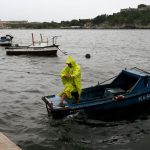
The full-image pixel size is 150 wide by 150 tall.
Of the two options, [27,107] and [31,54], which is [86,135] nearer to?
[27,107]

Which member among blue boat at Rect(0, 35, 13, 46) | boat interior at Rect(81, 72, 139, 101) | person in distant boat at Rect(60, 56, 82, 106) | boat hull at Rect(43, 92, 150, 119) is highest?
person in distant boat at Rect(60, 56, 82, 106)

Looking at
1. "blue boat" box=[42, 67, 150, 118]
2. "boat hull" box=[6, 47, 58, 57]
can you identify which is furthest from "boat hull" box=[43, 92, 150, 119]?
"boat hull" box=[6, 47, 58, 57]

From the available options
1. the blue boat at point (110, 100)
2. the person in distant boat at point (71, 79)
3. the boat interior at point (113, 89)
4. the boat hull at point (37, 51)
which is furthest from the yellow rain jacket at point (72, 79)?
the boat hull at point (37, 51)

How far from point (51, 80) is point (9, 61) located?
643 inches

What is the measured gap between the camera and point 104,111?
54.2ft

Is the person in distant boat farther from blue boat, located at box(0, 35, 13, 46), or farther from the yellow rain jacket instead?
blue boat, located at box(0, 35, 13, 46)

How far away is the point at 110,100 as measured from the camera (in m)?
16.2

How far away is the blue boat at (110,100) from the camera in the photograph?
1584 cm

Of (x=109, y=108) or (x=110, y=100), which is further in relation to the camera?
(x=109, y=108)

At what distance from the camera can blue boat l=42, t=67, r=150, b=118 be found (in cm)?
1584

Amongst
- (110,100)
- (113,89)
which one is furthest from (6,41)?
(110,100)

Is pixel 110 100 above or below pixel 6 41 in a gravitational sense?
above

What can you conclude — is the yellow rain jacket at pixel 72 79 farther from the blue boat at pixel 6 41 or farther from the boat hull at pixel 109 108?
the blue boat at pixel 6 41

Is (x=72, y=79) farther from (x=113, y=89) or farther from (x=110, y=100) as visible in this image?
(x=113, y=89)
